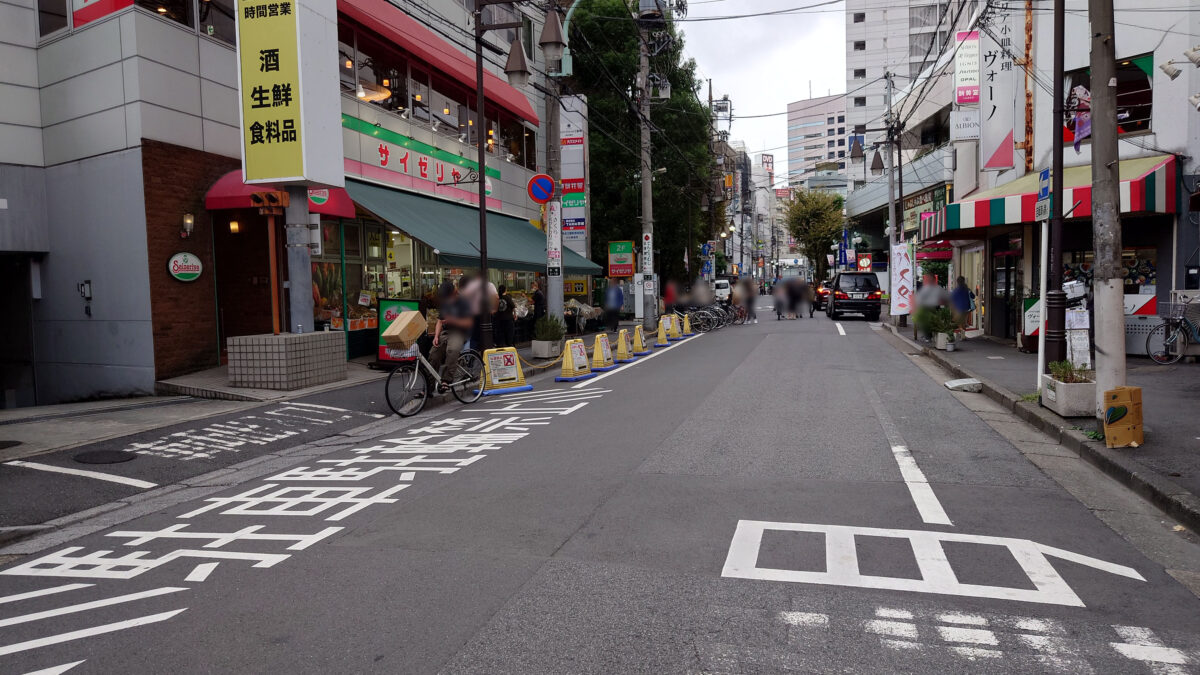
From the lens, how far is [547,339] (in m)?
18.0

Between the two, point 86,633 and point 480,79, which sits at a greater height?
point 480,79

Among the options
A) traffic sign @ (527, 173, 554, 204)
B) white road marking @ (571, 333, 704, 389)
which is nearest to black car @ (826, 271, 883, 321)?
white road marking @ (571, 333, 704, 389)

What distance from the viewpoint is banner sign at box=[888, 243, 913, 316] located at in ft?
83.6

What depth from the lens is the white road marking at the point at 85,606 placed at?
4297mm

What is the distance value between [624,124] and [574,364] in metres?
23.9

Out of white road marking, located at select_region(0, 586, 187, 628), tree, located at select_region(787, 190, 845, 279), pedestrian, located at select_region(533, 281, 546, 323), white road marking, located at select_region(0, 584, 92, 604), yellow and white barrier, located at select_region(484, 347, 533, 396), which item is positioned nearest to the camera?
white road marking, located at select_region(0, 586, 187, 628)

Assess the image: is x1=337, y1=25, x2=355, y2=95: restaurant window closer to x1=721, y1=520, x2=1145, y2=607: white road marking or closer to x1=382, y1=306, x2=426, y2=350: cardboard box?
x1=382, y1=306, x2=426, y2=350: cardboard box

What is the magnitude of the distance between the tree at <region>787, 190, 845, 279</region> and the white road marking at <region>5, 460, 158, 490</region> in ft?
212

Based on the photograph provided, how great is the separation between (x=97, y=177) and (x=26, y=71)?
2690 millimetres

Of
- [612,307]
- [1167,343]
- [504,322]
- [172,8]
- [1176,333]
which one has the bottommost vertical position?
[1167,343]

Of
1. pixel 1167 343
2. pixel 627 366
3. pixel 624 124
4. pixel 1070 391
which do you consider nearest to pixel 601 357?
pixel 627 366

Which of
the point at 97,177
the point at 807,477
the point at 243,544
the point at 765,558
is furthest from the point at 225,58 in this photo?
the point at 765,558

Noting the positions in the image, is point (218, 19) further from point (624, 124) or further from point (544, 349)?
point (624, 124)

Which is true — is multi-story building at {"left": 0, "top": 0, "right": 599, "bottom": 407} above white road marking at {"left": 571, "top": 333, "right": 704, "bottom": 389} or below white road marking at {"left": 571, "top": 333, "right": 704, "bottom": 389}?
above
